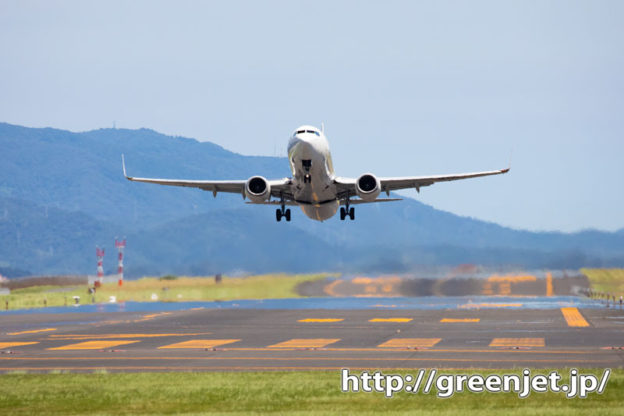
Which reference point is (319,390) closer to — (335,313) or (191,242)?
(335,313)

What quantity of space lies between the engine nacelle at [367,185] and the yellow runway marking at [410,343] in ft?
26.3

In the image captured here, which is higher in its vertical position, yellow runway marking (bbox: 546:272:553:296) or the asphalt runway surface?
yellow runway marking (bbox: 546:272:553:296)

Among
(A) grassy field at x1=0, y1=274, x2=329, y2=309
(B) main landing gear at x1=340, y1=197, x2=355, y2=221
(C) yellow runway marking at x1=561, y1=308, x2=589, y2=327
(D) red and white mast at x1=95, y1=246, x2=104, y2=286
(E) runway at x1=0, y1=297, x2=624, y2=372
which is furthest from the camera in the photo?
(D) red and white mast at x1=95, y1=246, x2=104, y2=286

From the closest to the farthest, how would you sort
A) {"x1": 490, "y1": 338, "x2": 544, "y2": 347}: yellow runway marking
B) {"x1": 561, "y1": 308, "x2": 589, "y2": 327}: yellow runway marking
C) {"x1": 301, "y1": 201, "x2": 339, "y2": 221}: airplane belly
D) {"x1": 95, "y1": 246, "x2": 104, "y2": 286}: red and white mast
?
{"x1": 490, "y1": 338, "x2": 544, "y2": 347}: yellow runway marking < {"x1": 301, "y1": 201, "x2": 339, "y2": 221}: airplane belly < {"x1": 561, "y1": 308, "x2": 589, "y2": 327}: yellow runway marking < {"x1": 95, "y1": 246, "x2": 104, "y2": 286}: red and white mast

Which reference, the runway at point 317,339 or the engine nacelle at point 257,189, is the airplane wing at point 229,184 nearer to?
the engine nacelle at point 257,189

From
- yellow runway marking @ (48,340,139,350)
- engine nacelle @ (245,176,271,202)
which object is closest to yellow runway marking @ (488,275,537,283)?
engine nacelle @ (245,176,271,202)

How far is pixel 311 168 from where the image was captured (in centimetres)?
4719

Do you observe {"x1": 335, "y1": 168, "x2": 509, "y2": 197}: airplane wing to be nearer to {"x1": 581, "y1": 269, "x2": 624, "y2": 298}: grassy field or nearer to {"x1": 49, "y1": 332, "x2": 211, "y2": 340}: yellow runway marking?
{"x1": 49, "y1": 332, "x2": 211, "y2": 340}: yellow runway marking

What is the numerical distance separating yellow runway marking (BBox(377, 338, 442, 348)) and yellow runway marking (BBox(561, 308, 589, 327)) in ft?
42.5

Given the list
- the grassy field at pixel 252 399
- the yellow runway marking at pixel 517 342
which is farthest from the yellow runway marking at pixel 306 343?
the grassy field at pixel 252 399

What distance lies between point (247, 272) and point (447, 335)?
4384 centimetres

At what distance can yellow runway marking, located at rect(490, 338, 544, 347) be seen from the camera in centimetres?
4223

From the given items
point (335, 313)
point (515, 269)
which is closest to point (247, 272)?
point (335, 313)

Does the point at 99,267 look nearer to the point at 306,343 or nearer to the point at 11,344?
the point at 11,344
